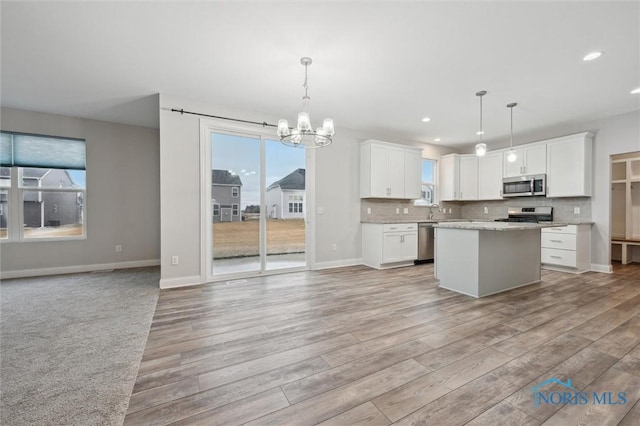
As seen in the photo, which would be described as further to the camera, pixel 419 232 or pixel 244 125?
pixel 419 232

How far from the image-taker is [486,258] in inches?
131

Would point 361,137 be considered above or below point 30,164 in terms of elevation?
above

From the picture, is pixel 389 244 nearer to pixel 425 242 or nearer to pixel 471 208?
pixel 425 242

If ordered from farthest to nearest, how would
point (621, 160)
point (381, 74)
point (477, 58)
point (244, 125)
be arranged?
point (621, 160)
point (244, 125)
point (381, 74)
point (477, 58)

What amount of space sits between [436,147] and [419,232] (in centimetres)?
264

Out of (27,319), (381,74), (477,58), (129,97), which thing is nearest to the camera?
(27,319)

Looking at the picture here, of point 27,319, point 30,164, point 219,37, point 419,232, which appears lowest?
point 27,319

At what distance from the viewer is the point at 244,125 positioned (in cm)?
432

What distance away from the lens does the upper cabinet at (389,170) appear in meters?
5.28

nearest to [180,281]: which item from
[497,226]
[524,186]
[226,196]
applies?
[226,196]

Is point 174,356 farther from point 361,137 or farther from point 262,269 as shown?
point 361,137

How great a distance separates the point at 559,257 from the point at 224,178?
19.9ft

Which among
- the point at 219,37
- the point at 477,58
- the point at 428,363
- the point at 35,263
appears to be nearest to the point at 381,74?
the point at 477,58

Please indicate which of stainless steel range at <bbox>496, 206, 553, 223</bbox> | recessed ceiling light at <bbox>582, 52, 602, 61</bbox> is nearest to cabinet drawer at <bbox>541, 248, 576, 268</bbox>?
stainless steel range at <bbox>496, 206, 553, 223</bbox>
